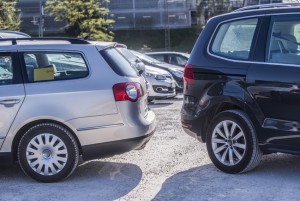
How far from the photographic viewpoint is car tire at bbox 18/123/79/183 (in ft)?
20.4

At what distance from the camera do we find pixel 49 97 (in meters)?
6.19

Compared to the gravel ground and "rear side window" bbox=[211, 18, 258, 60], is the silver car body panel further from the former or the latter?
"rear side window" bbox=[211, 18, 258, 60]

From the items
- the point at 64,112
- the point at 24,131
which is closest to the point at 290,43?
the point at 64,112

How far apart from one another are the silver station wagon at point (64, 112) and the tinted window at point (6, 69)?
0.04ft

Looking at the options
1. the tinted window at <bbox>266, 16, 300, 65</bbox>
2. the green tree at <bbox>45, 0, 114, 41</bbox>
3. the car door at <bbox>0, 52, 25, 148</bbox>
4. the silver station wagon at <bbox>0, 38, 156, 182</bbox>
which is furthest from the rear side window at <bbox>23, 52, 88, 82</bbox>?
the green tree at <bbox>45, 0, 114, 41</bbox>

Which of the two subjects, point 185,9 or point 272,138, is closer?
point 272,138

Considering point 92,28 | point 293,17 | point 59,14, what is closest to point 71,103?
point 293,17

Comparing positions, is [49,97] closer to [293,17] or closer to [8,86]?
[8,86]

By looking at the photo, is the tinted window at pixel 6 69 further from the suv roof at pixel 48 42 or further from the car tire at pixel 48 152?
the car tire at pixel 48 152

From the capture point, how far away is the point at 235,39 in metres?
6.54

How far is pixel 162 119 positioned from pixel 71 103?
16.0ft

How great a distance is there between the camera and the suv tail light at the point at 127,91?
6.26 metres

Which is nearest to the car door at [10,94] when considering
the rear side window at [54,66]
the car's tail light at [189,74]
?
the rear side window at [54,66]

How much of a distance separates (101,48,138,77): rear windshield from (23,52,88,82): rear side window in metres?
0.29
